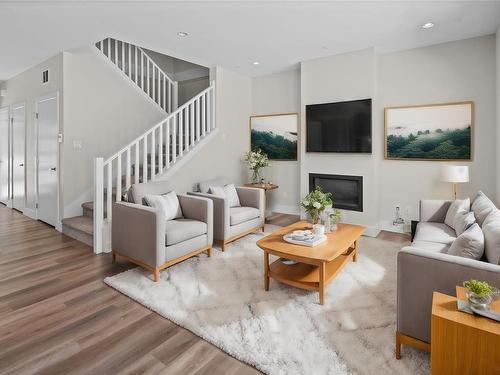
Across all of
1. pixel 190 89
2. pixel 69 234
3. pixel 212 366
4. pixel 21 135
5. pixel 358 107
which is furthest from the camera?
pixel 190 89

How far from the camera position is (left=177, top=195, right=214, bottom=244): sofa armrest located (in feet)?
12.1

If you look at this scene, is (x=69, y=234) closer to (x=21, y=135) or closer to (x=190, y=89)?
(x=21, y=135)

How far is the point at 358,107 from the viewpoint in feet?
16.1

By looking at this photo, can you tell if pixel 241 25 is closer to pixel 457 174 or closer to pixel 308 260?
pixel 308 260

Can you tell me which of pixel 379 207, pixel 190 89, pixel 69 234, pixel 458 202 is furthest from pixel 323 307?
pixel 190 89

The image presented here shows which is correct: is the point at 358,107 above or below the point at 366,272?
above

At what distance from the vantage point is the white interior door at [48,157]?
495cm

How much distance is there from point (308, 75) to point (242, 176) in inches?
91.6

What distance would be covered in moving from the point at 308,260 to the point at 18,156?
252 inches

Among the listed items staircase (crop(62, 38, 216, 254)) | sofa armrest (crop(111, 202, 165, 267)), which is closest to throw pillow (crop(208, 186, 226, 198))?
staircase (crop(62, 38, 216, 254))

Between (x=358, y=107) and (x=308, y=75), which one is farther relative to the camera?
(x=308, y=75)

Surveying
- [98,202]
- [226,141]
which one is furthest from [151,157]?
[226,141]

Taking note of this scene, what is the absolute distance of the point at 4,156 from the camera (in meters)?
6.79

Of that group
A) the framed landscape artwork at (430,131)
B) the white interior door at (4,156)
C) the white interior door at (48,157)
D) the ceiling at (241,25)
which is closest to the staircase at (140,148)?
the white interior door at (48,157)
